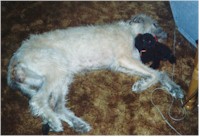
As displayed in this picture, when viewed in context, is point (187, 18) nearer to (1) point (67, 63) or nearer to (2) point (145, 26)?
(2) point (145, 26)

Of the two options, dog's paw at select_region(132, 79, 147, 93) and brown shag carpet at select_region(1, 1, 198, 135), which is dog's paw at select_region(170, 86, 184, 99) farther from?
dog's paw at select_region(132, 79, 147, 93)

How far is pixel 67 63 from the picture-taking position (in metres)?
3.71

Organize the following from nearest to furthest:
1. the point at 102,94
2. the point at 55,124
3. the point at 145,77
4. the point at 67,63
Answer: the point at 55,124 → the point at 67,63 → the point at 102,94 → the point at 145,77

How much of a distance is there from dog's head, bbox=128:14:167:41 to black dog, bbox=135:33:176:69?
21 centimetres

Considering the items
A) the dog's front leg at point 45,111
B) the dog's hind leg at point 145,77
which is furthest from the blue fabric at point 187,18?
the dog's front leg at point 45,111

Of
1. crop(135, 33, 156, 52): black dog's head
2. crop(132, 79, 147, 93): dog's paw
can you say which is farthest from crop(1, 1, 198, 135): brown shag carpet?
crop(135, 33, 156, 52): black dog's head

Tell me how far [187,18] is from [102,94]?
1714 mm

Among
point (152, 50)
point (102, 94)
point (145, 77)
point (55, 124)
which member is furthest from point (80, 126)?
point (152, 50)

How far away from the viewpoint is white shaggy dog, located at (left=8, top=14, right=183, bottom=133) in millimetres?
3400

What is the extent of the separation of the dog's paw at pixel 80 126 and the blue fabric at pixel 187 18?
2.11 m

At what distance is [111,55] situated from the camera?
12.8 feet

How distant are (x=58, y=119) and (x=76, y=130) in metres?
0.29

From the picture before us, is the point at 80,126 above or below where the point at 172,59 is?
below

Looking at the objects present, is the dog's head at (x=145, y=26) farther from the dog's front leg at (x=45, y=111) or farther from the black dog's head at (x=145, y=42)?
→ the dog's front leg at (x=45, y=111)
